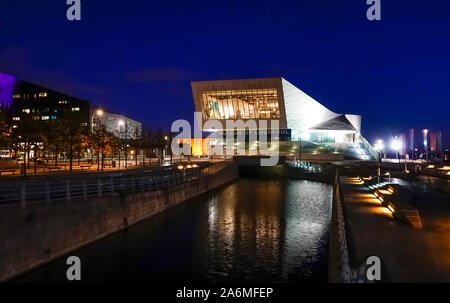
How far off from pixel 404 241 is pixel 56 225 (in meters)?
14.3

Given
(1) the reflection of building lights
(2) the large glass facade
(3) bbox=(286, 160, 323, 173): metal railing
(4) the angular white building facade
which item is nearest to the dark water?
(3) bbox=(286, 160, 323, 173): metal railing

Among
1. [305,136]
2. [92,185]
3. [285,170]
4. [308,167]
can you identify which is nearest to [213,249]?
[92,185]

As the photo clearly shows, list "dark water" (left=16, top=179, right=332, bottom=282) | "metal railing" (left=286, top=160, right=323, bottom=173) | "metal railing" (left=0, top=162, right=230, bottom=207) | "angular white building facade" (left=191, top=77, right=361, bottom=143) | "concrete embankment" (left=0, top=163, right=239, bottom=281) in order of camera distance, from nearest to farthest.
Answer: "concrete embankment" (left=0, top=163, right=239, bottom=281), "dark water" (left=16, top=179, right=332, bottom=282), "metal railing" (left=0, top=162, right=230, bottom=207), "metal railing" (left=286, top=160, right=323, bottom=173), "angular white building facade" (left=191, top=77, right=361, bottom=143)

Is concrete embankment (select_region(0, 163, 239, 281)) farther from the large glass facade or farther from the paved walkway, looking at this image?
the large glass facade

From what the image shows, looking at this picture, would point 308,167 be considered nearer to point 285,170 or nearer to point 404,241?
point 285,170

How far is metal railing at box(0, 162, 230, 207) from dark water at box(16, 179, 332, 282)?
8.52 feet

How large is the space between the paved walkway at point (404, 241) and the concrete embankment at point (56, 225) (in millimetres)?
12315

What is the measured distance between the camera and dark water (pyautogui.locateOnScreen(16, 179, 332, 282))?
16.0 metres

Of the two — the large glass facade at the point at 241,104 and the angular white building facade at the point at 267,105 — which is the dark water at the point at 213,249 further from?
the large glass facade at the point at 241,104

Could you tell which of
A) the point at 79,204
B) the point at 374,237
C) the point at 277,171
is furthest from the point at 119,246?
the point at 277,171

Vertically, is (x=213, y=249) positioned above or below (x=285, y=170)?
below

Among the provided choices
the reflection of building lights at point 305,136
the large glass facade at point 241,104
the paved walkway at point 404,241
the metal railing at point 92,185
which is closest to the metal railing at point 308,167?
the metal railing at point 92,185

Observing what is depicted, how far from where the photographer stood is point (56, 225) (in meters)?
17.0
